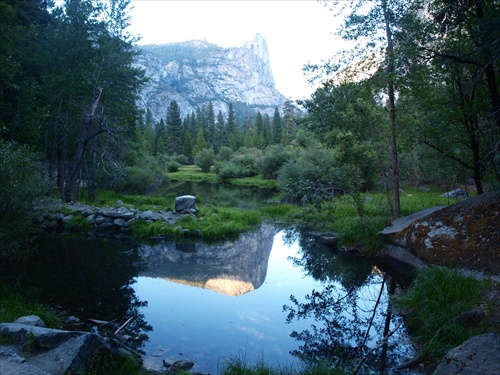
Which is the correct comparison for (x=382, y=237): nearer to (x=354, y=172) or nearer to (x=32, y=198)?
(x=354, y=172)

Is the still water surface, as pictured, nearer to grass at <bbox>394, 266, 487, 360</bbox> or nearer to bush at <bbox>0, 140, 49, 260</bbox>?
grass at <bbox>394, 266, 487, 360</bbox>

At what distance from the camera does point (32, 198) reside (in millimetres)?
8805

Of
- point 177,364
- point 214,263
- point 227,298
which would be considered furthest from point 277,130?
point 177,364

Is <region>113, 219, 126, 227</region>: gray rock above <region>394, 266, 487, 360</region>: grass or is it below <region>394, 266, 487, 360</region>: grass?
above

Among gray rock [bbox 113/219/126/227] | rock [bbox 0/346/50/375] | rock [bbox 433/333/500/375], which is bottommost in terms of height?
rock [bbox 433/333/500/375]

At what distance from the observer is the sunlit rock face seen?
10398 millimetres

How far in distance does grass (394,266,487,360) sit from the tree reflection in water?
40cm

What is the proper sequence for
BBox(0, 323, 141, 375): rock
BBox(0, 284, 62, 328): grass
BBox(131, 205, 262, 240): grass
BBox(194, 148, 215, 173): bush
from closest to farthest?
BBox(0, 323, 141, 375): rock < BBox(0, 284, 62, 328): grass < BBox(131, 205, 262, 240): grass < BBox(194, 148, 215, 173): bush

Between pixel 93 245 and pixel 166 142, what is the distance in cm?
6738

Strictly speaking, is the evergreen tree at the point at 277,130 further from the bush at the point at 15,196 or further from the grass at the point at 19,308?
the grass at the point at 19,308

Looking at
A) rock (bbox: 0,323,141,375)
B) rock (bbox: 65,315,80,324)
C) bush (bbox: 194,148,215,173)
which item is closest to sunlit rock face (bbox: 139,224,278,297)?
rock (bbox: 65,315,80,324)

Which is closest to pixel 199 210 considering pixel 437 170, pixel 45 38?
pixel 437 170

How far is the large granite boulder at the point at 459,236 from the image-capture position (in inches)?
311

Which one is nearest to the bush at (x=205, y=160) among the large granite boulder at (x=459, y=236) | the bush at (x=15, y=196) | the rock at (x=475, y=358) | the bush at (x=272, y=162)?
the bush at (x=272, y=162)
